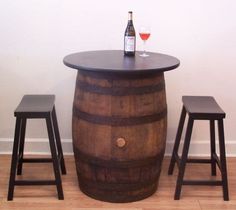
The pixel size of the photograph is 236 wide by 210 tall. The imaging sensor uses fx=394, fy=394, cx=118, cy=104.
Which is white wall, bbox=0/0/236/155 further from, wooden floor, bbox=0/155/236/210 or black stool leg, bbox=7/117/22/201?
black stool leg, bbox=7/117/22/201

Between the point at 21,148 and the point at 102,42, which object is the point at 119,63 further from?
the point at 21,148

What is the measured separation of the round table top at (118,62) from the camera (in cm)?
222

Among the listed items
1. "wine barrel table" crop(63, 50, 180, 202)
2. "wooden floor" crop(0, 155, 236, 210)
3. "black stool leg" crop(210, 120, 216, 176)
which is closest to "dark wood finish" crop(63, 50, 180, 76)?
"wine barrel table" crop(63, 50, 180, 202)

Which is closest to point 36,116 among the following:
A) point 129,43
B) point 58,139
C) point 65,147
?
point 58,139

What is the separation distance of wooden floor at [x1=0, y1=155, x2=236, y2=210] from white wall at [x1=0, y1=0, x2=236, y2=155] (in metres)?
0.54

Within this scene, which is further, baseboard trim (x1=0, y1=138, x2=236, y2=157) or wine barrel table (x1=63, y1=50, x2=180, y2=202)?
baseboard trim (x1=0, y1=138, x2=236, y2=157)

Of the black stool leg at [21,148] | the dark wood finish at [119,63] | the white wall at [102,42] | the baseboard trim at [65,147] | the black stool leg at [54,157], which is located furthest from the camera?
the baseboard trim at [65,147]

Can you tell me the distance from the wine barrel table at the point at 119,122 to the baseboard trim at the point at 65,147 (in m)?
0.68

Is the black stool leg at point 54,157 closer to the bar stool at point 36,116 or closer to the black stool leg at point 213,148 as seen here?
the bar stool at point 36,116

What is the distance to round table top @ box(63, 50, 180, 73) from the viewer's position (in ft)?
7.28

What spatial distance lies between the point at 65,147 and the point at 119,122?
1.03 m

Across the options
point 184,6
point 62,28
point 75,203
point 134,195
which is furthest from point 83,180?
point 184,6

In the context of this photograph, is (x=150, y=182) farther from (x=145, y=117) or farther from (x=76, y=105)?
(x=76, y=105)

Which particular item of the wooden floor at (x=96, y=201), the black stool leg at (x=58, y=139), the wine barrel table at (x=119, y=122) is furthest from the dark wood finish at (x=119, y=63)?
the wooden floor at (x=96, y=201)
